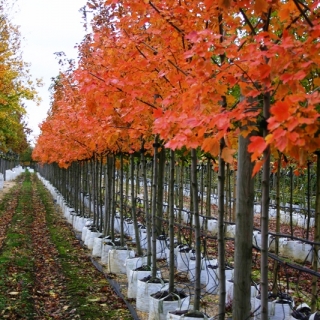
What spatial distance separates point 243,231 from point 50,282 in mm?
5253

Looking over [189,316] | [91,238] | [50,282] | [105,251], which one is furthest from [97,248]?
[189,316]

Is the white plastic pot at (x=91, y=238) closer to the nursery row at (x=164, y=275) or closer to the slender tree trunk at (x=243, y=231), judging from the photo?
the nursery row at (x=164, y=275)

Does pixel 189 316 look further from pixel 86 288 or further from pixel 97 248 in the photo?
pixel 97 248

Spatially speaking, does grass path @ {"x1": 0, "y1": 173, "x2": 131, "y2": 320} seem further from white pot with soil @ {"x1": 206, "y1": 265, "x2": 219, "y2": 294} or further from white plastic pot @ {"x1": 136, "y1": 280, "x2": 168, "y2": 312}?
white pot with soil @ {"x1": 206, "y1": 265, "x2": 219, "y2": 294}

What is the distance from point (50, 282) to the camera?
816cm

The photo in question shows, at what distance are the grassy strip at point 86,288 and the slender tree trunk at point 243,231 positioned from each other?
9.00ft

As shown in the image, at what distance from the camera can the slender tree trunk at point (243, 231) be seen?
4016 millimetres

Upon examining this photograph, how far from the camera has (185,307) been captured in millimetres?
5434

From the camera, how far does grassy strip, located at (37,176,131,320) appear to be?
6.52m

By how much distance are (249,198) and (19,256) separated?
7.57 metres

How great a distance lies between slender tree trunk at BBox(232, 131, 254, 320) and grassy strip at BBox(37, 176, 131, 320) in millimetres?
2744

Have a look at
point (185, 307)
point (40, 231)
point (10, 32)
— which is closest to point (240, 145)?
point (185, 307)

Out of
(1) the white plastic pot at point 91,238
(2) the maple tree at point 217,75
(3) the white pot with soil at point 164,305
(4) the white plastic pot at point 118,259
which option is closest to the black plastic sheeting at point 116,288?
(4) the white plastic pot at point 118,259

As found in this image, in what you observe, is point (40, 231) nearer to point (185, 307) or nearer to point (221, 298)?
point (185, 307)
